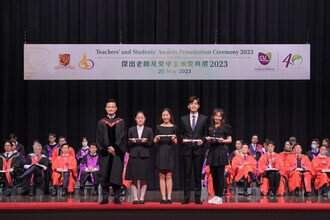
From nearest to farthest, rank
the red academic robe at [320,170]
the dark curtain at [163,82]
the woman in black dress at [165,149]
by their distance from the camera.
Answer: the woman in black dress at [165,149] → the red academic robe at [320,170] → the dark curtain at [163,82]

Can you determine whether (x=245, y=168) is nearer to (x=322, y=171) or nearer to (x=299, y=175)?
(x=299, y=175)

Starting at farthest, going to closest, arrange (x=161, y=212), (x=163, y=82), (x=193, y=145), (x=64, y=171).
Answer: (x=163, y=82)
(x=64, y=171)
(x=193, y=145)
(x=161, y=212)

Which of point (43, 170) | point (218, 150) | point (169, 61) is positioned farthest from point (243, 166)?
point (43, 170)

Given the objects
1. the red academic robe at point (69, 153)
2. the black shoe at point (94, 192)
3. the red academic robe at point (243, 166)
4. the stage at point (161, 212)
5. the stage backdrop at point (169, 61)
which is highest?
the stage backdrop at point (169, 61)

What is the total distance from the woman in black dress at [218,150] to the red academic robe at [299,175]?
3964 millimetres

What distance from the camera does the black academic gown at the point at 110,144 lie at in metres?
7.84

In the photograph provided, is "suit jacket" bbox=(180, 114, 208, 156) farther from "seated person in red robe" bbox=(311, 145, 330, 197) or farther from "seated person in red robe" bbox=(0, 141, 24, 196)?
"seated person in red robe" bbox=(0, 141, 24, 196)

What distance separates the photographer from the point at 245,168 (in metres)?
11.4

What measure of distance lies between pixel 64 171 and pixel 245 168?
3.82 m

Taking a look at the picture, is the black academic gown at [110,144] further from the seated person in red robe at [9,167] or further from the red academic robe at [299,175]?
the red academic robe at [299,175]

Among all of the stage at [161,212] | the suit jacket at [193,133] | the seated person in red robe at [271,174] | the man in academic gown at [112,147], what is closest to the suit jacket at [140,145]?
the man in academic gown at [112,147]

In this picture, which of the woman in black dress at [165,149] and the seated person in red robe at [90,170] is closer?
the woman in black dress at [165,149]

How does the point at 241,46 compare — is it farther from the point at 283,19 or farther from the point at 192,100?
the point at 192,100

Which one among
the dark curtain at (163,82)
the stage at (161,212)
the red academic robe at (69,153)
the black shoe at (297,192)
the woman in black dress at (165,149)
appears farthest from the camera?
the dark curtain at (163,82)
